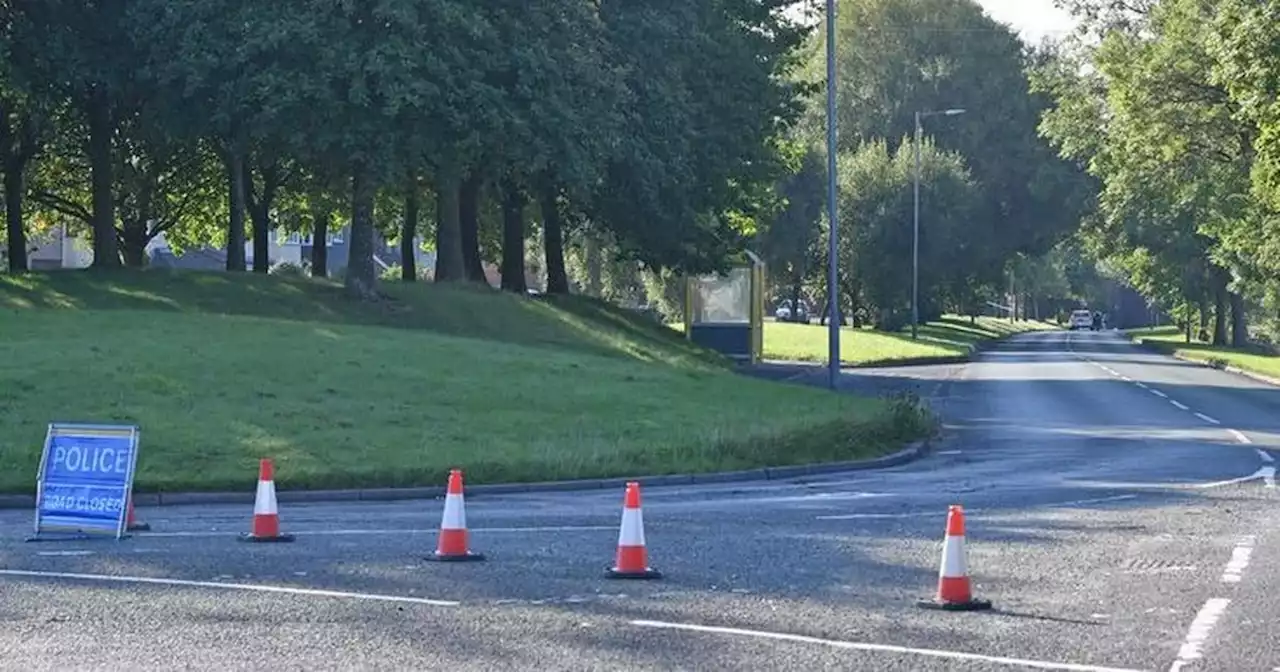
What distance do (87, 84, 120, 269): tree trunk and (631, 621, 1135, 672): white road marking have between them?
3694 centimetres

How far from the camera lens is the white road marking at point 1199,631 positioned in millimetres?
9562

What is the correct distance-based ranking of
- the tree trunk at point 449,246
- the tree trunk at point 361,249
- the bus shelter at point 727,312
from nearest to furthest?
the tree trunk at point 361,249, the tree trunk at point 449,246, the bus shelter at point 727,312

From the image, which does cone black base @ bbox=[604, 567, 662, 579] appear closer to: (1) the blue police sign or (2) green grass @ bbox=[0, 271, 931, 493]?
(1) the blue police sign

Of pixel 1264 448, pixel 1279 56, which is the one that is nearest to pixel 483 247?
pixel 1279 56

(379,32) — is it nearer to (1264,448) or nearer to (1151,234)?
(1264,448)

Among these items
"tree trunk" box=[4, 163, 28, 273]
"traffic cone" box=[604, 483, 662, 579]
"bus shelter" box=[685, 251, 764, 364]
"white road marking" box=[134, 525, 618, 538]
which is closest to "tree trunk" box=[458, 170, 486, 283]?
"bus shelter" box=[685, 251, 764, 364]

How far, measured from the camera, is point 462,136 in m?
37.3

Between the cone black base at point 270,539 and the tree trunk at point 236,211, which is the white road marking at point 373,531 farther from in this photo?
the tree trunk at point 236,211

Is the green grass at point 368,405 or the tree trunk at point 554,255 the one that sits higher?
the tree trunk at point 554,255

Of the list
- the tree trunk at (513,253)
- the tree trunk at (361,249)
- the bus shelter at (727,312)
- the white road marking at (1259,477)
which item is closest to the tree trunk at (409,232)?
the tree trunk at (513,253)

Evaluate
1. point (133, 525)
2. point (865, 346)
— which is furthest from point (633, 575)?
point (865, 346)

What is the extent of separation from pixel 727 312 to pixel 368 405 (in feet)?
91.7

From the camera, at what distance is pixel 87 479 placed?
15.4 m

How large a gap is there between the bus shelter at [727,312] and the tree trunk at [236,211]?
40.7ft
